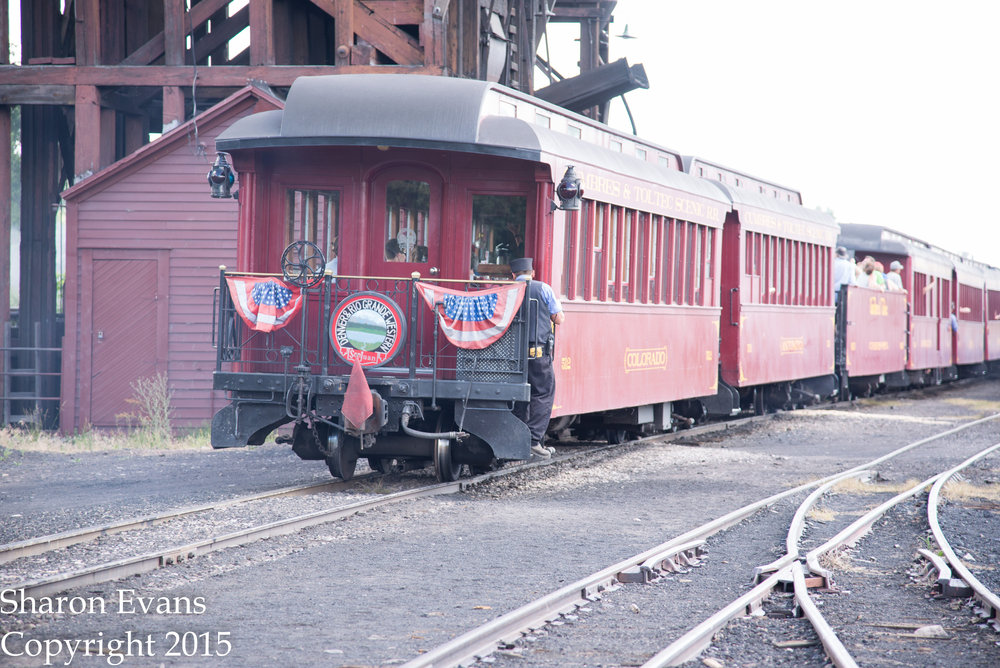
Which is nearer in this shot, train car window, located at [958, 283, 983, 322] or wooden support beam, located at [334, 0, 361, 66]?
wooden support beam, located at [334, 0, 361, 66]

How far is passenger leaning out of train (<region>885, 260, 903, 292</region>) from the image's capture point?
23875 mm

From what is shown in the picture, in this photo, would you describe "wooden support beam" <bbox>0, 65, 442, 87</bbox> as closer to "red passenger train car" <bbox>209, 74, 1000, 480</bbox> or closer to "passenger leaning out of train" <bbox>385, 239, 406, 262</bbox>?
"red passenger train car" <bbox>209, 74, 1000, 480</bbox>

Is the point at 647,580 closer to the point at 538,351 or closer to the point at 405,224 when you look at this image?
the point at 538,351

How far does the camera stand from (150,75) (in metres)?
17.4

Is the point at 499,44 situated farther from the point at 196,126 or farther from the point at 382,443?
the point at 382,443

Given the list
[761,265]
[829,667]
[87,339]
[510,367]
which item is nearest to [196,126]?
[87,339]

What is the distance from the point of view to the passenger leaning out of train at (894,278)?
2388cm

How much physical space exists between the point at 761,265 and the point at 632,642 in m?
12.0

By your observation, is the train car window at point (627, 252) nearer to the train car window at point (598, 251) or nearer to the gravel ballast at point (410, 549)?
the train car window at point (598, 251)

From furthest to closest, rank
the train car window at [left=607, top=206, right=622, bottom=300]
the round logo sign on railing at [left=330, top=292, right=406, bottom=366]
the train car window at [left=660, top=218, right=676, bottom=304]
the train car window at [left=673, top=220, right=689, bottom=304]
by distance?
the train car window at [left=673, top=220, right=689, bottom=304] → the train car window at [left=660, top=218, right=676, bottom=304] → the train car window at [left=607, top=206, right=622, bottom=300] → the round logo sign on railing at [left=330, top=292, right=406, bottom=366]

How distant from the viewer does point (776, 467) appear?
41.1ft

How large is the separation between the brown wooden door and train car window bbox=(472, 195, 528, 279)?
28.1ft

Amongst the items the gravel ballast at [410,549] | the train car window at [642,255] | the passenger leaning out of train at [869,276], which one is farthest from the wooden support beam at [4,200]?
the passenger leaning out of train at [869,276]

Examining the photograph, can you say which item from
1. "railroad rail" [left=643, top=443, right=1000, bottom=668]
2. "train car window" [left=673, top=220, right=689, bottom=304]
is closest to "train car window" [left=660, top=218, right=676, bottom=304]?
"train car window" [left=673, top=220, right=689, bottom=304]
